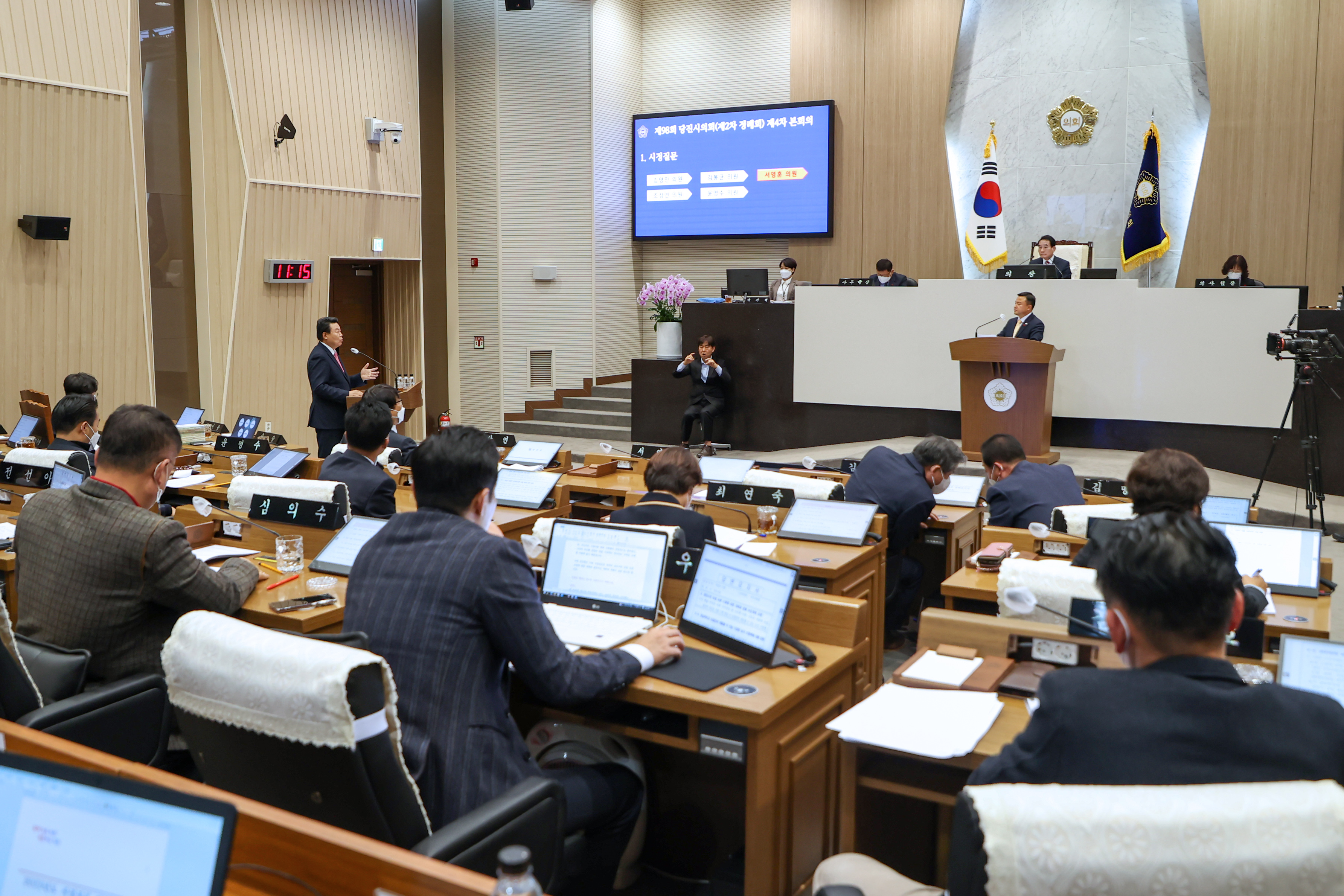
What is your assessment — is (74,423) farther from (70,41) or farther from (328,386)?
(70,41)

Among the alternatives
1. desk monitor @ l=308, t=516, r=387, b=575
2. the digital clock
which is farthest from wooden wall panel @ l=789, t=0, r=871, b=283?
desk monitor @ l=308, t=516, r=387, b=575

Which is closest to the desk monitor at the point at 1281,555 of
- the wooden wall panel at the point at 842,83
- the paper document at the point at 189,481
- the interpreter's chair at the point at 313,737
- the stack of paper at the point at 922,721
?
the stack of paper at the point at 922,721

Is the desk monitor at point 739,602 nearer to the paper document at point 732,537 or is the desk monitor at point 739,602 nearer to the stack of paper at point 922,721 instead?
the stack of paper at point 922,721

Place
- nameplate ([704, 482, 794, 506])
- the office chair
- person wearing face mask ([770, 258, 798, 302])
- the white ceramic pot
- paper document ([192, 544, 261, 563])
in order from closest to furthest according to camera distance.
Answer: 1. the office chair
2. paper document ([192, 544, 261, 563])
3. nameplate ([704, 482, 794, 506])
4. person wearing face mask ([770, 258, 798, 302])
5. the white ceramic pot

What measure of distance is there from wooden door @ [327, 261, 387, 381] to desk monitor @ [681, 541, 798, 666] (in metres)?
8.91

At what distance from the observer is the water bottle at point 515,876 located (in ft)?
4.00

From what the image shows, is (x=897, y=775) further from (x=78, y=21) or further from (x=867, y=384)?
(x=78, y=21)

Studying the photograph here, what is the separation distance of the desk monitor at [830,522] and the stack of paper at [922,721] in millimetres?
1885

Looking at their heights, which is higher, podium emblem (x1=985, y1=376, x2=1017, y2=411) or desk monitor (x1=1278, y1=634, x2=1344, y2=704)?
podium emblem (x1=985, y1=376, x2=1017, y2=411)

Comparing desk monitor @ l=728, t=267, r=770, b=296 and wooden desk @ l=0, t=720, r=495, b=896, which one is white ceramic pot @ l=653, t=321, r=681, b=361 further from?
wooden desk @ l=0, t=720, r=495, b=896

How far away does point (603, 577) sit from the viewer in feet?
10.1

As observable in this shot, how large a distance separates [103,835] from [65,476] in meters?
3.81

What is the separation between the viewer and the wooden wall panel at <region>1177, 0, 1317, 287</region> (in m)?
9.91

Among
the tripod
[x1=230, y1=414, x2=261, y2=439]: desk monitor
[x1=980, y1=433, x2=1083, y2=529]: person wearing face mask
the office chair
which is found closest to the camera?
the office chair
